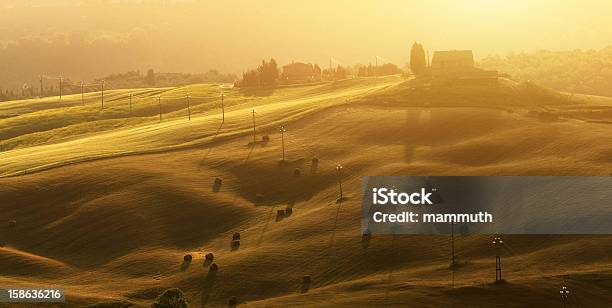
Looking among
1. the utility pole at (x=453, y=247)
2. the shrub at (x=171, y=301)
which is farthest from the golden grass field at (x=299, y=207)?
the shrub at (x=171, y=301)

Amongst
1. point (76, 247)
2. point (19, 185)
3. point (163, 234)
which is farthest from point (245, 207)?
point (19, 185)

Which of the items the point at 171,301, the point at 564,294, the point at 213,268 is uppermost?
the point at 564,294

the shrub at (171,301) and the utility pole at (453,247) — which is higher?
the utility pole at (453,247)

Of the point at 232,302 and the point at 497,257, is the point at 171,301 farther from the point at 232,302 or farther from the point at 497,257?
the point at 497,257

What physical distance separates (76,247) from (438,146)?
6242 cm

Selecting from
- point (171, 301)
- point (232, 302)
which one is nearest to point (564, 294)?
point (232, 302)

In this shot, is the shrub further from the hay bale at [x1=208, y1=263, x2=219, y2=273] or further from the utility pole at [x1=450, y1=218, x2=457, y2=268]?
the utility pole at [x1=450, y1=218, x2=457, y2=268]

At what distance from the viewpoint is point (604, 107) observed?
181 metres

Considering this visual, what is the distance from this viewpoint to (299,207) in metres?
142

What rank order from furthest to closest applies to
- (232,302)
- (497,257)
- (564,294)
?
(497,257)
(232,302)
(564,294)

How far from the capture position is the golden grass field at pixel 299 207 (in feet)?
347

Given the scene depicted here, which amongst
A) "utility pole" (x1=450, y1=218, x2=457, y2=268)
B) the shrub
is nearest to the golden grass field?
"utility pole" (x1=450, y1=218, x2=457, y2=268)

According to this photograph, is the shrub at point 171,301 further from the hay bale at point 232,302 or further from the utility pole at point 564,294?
the utility pole at point 564,294

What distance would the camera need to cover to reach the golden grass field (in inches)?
4158
